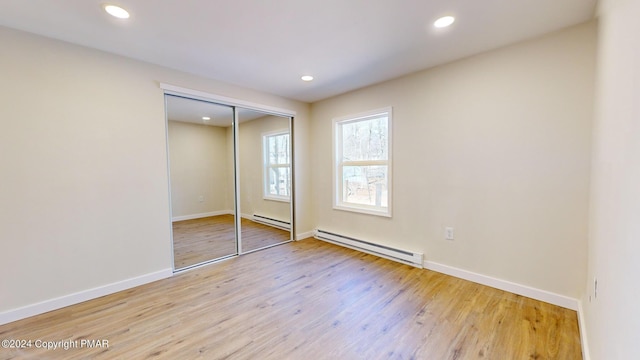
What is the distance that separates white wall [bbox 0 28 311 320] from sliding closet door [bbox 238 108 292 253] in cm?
102

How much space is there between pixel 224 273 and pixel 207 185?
1.19 metres

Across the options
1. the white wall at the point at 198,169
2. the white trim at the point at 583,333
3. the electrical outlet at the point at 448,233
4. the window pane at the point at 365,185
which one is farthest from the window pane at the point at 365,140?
the white trim at the point at 583,333

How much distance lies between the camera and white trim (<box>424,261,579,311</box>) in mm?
2175

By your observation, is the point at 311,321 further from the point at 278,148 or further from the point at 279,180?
the point at 278,148

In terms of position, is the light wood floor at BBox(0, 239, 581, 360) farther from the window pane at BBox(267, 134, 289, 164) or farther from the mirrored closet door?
the window pane at BBox(267, 134, 289, 164)

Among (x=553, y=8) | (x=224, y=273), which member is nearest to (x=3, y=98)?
(x=224, y=273)

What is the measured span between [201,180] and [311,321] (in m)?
2.30

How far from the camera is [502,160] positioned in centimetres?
246

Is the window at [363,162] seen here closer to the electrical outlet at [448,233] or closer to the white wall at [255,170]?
the electrical outlet at [448,233]

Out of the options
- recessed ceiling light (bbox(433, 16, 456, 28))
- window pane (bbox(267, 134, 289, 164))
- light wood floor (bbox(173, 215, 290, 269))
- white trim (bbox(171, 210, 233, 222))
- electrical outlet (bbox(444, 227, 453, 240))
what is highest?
recessed ceiling light (bbox(433, 16, 456, 28))

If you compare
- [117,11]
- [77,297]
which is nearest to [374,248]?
[77,297]

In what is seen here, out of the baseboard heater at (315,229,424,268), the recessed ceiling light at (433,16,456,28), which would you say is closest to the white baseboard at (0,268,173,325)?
the baseboard heater at (315,229,424,268)

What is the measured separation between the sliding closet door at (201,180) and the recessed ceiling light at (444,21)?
102 inches

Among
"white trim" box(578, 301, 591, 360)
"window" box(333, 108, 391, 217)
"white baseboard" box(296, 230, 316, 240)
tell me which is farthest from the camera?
"white baseboard" box(296, 230, 316, 240)
